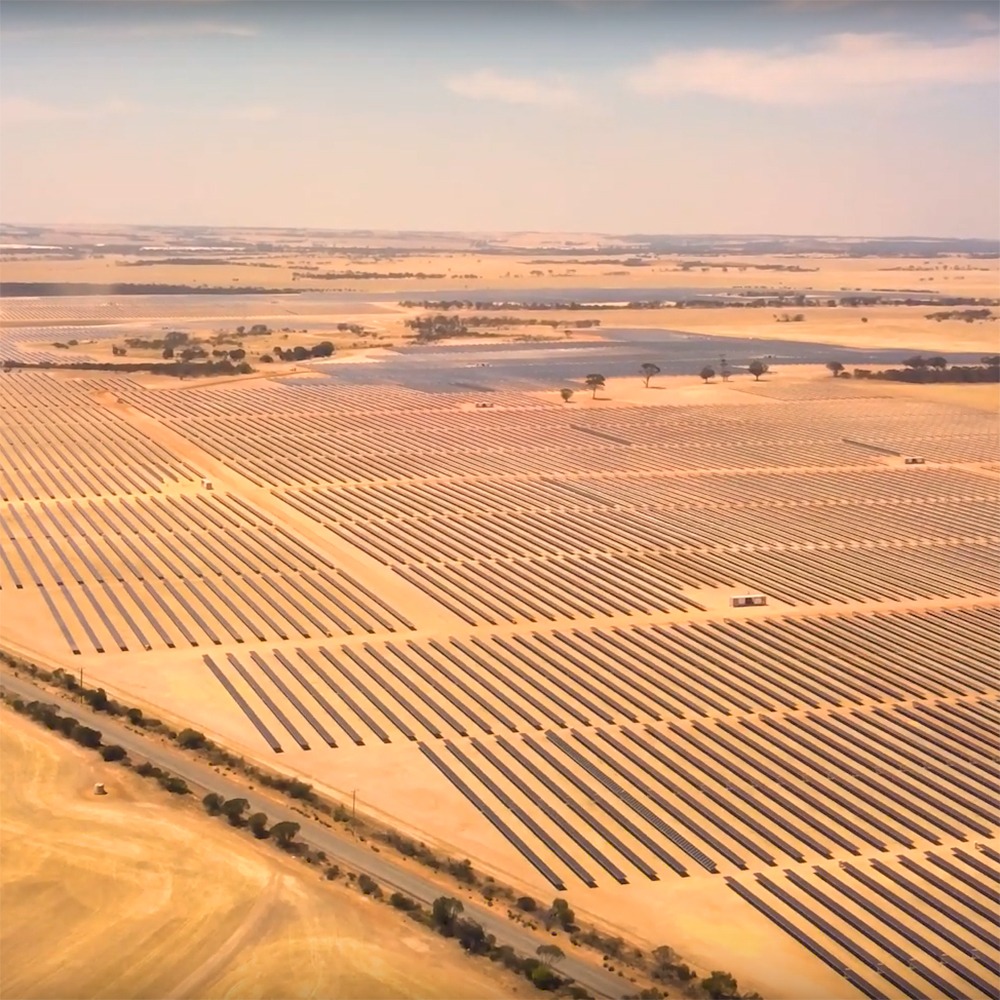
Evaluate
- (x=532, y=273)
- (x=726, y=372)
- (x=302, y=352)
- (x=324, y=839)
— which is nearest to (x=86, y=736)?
(x=324, y=839)

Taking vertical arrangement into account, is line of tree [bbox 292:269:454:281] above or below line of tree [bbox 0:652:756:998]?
above

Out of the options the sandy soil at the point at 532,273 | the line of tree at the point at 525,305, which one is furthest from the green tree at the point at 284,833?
the sandy soil at the point at 532,273

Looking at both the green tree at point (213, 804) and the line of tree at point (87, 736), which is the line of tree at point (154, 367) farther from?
the green tree at point (213, 804)

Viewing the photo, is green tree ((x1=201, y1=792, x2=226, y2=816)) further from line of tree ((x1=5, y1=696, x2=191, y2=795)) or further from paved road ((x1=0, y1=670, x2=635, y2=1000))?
line of tree ((x1=5, y1=696, x2=191, y2=795))

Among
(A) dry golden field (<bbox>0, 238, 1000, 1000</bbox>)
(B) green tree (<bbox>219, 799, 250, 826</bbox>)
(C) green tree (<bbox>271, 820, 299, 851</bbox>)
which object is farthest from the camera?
(B) green tree (<bbox>219, 799, 250, 826</bbox>)

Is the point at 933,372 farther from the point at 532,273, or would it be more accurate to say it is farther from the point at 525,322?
the point at 532,273

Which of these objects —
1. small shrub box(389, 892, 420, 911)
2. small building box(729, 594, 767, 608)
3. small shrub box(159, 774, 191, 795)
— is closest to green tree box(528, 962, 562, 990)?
small shrub box(389, 892, 420, 911)

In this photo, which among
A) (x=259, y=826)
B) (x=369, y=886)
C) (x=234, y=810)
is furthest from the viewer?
(x=234, y=810)
